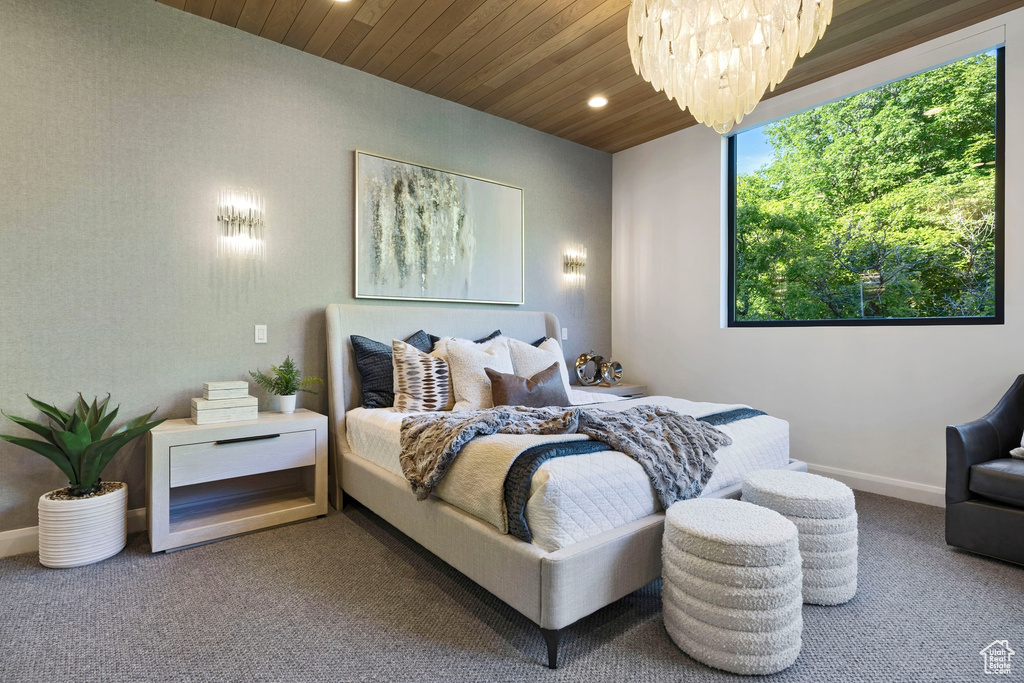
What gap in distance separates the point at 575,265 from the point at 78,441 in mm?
3489

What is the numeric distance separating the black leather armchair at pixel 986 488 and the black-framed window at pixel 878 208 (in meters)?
0.78

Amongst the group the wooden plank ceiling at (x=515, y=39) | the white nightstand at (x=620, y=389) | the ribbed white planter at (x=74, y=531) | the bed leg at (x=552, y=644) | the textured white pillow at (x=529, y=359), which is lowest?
the bed leg at (x=552, y=644)

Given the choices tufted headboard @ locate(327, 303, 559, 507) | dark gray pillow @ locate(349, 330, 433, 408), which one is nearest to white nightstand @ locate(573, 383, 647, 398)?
tufted headboard @ locate(327, 303, 559, 507)

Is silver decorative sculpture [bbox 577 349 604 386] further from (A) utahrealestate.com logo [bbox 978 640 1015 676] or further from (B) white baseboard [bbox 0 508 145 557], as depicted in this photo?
(B) white baseboard [bbox 0 508 145 557]

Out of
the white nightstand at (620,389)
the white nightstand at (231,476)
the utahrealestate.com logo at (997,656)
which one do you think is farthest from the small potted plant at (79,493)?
the utahrealestate.com logo at (997,656)

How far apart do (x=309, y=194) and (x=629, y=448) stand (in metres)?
2.40

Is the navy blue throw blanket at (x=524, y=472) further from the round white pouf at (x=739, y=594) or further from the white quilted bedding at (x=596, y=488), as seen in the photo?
the round white pouf at (x=739, y=594)

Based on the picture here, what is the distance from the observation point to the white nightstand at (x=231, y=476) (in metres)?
2.39

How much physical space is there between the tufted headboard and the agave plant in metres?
0.89

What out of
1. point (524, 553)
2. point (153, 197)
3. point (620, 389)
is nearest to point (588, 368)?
point (620, 389)

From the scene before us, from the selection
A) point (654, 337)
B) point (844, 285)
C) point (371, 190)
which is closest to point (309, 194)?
point (371, 190)

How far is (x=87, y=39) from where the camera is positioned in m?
2.52

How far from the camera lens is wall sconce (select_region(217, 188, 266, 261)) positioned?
2.86 metres

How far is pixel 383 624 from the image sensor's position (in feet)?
6.03
